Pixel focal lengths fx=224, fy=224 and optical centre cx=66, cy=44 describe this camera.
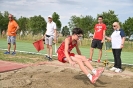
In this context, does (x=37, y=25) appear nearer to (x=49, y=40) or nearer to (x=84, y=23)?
(x=84, y=23)

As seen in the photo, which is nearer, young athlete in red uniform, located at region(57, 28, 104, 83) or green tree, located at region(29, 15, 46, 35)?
young athlete in red uniform, located at region(57, 28, 104, 83)

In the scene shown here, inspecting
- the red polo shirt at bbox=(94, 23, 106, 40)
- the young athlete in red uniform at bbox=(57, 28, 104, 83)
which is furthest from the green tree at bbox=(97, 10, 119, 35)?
the young athlete in red uniform at bbox=(57, 28, 104, 83)

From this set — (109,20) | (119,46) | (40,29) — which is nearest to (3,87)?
(119,46)

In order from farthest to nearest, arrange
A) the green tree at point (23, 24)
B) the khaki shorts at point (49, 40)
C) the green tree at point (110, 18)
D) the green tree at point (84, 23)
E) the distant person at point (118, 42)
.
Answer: the green tree at point (23, 24)
the green tree at point (84, 23)
the green tree at point (110, 18)
the khaki shorts at point (49, 40)
the distant person at point (118, 42)

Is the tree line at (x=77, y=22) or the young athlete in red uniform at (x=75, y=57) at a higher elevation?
the tree line at (x=77, y=22)

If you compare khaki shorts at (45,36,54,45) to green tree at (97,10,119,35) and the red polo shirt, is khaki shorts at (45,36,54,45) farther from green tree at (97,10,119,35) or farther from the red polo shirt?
green tree at (97,10,119,35)

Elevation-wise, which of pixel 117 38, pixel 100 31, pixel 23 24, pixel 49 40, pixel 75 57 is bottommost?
pixel 75 57

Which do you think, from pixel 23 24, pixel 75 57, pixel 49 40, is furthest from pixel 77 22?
pixel 75 57

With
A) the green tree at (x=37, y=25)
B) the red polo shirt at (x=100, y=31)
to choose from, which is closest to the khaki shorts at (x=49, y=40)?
the red polo shirt at (x=100, y=31)

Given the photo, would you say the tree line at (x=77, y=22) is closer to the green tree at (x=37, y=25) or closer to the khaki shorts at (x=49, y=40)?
the green tree at (x=37, y=25)

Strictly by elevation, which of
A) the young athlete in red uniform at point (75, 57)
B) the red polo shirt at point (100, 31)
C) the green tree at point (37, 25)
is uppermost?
the green tree at point (37, 25)

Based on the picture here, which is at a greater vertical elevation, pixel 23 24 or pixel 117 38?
pixel 23 24

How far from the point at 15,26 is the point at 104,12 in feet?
67.6

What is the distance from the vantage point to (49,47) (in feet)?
31.0
